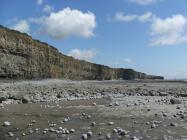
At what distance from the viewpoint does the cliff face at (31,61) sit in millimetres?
71625

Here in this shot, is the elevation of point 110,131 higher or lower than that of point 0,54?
lower

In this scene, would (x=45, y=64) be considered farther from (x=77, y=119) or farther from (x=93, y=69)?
(x=77, y=119)

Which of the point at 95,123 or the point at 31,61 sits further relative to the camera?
the point at 31,61

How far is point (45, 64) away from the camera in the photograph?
8750 centimetres

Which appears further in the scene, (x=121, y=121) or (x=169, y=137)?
(x=121, y=121)

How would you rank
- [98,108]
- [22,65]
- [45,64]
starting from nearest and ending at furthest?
[98,108], [22,65], [45,64]

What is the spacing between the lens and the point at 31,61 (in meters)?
80.4

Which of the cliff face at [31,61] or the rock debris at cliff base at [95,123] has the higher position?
the cliff face at [31,61]

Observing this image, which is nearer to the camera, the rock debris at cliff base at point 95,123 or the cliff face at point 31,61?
the rock debris at cliff base at point 95,123

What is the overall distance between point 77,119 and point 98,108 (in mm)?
3910

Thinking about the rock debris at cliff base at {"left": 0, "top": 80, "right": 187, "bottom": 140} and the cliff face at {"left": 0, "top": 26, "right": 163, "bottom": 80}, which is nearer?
the rock debris at cliff base at {"left": 0, "top": 80, "right": 187, "bottom": 140}

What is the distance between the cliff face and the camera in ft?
235

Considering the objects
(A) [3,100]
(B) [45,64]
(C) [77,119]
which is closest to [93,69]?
(B) [45,64]

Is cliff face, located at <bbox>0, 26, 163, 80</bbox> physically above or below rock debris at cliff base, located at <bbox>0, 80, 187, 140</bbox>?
above
